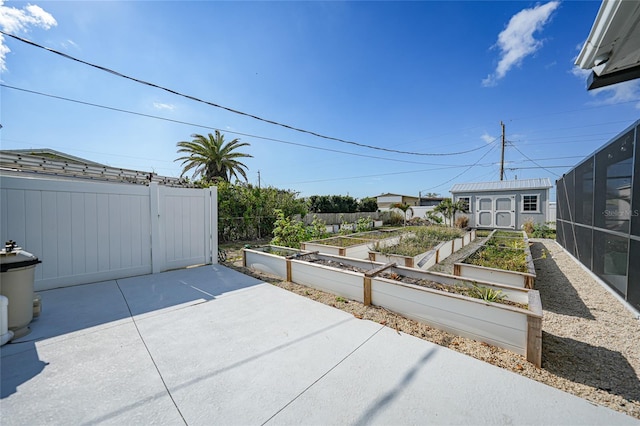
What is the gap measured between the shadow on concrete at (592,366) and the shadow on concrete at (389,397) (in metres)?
1.13

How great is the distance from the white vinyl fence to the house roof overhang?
21.0 ft

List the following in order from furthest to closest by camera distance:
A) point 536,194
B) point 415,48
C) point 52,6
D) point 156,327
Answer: point 536,194 → point 415,48 → point 52,6 → point 156,327

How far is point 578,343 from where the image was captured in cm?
243

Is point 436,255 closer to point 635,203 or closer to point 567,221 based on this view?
point 635,203

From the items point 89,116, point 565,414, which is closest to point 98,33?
point 89,116

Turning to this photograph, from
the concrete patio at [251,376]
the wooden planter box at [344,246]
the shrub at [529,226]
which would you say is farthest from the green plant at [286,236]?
the shrub at [529,226]

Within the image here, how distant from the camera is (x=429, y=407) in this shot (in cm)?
152

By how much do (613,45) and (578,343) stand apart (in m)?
3.08

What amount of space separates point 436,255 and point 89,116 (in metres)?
10.4

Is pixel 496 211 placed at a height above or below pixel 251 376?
above

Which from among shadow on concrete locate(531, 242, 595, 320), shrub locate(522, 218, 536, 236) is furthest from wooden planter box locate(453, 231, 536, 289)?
shrub locate(522, 218, 536, 236)

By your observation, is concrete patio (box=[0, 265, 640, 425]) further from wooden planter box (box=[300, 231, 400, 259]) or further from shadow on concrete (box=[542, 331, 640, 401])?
wooden planter box (box=[300, 231, 400, 259])

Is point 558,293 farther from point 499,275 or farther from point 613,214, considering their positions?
point 613,214

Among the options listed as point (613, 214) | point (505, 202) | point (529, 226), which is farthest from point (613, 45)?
point (505, 202)
